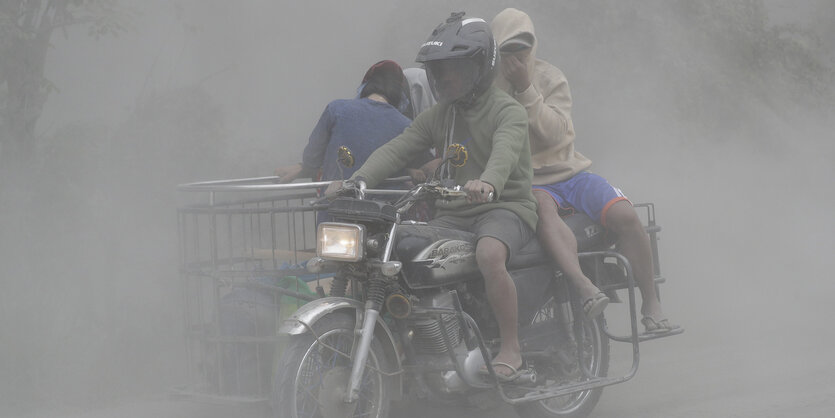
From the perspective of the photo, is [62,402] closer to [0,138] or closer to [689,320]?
[0,138]

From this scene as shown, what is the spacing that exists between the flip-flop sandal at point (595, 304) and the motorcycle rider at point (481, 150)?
0.45 metres

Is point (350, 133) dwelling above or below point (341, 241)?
above

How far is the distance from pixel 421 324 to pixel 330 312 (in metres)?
0.55

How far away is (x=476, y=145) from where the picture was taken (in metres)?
5.11

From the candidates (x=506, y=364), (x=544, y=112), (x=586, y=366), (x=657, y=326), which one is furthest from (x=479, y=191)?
(x=657, y=326)

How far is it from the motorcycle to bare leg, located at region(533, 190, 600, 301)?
0.26 ft

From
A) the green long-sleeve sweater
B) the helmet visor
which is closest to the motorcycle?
the green long-sleeve sweater

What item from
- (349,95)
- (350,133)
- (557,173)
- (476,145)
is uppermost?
(349,95)

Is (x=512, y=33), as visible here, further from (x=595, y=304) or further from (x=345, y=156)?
(x=595, y=304)

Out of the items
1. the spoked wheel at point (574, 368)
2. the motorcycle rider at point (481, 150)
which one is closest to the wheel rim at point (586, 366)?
the spoked wheel at point (574, 368)

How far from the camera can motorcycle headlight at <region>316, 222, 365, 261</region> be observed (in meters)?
4.32

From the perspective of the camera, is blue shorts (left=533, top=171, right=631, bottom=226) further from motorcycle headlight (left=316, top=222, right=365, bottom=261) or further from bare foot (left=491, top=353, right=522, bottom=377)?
motorcycle headlight (left=316, top=222, right=365, bottom=261)

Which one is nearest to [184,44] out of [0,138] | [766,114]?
[0,138]

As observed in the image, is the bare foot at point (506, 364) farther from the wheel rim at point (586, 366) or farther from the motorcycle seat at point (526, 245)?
the wheel rim at point (586, 366)
